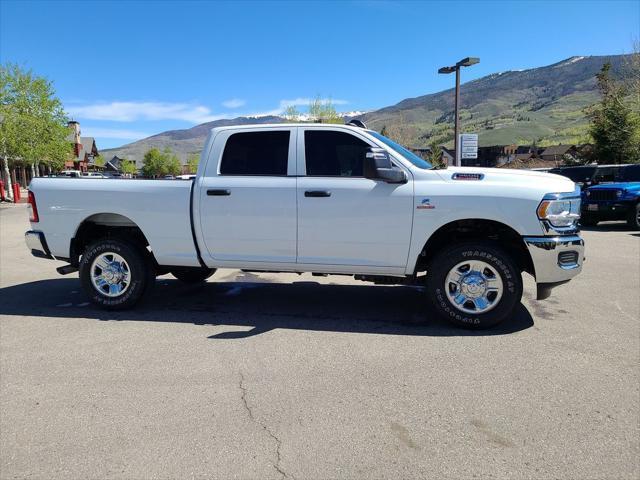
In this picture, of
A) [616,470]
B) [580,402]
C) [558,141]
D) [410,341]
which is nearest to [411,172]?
[410,341]

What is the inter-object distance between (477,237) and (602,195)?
10.8 metres

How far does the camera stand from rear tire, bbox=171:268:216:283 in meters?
6.55

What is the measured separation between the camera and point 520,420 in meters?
3.04

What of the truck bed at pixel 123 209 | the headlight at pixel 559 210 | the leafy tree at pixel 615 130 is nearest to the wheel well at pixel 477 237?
the headlight at pixel 559 210

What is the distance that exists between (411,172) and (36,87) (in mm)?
36797

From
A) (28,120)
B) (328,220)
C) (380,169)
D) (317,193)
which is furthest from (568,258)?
(28,120)

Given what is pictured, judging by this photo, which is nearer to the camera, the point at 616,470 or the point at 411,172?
the point at 616,470

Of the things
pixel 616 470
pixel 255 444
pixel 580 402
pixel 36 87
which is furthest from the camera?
pixel 36 87

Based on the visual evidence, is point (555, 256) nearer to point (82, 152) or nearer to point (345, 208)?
point (345, 208)

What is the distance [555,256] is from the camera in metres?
4.47

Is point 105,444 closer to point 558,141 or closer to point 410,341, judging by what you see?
point 410,341

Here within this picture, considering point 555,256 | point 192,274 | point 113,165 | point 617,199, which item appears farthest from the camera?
point 113,165

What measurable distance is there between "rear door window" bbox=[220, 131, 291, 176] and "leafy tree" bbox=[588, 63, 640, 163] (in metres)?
33.1

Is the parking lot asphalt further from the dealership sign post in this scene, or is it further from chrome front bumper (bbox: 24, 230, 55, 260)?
the dealership sign post
